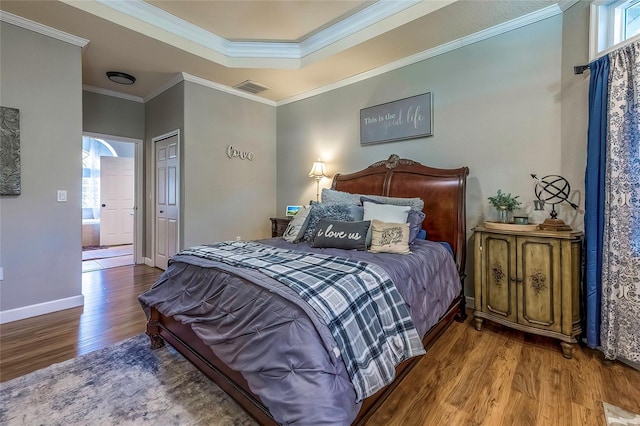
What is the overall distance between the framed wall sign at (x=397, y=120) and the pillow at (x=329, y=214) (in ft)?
4.26

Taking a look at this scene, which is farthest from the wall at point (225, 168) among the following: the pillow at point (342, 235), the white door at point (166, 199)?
the pillow at point (342, 235)

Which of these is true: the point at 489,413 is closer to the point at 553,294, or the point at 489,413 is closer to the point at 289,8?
the point at 553,294

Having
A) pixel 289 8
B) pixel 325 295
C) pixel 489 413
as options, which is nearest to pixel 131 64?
pixel 289 8

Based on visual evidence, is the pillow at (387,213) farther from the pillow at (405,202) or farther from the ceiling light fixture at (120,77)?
the ceiling light fixture at (120,77)

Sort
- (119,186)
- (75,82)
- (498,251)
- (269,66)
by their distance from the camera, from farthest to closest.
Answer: (119,186) < (269,66) < (75,82) < (498,251)

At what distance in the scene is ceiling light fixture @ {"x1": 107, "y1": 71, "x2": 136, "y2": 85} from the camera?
150 inches

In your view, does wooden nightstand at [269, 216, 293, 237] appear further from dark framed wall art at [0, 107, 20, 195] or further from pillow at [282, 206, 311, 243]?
dark framed wall art at [0, 107, 20, 195]

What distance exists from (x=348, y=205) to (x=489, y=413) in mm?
1763

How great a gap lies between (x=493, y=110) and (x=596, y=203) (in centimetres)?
122

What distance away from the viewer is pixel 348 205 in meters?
2.73

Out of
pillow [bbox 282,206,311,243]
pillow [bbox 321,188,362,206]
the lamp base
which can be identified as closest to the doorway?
pillow [bbox 282,206,311,243]

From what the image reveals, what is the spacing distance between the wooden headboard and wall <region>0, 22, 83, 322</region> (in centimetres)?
318

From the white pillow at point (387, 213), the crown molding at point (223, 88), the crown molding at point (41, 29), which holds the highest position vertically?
the crown molding at point (223, 88)

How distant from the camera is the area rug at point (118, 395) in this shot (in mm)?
1460
